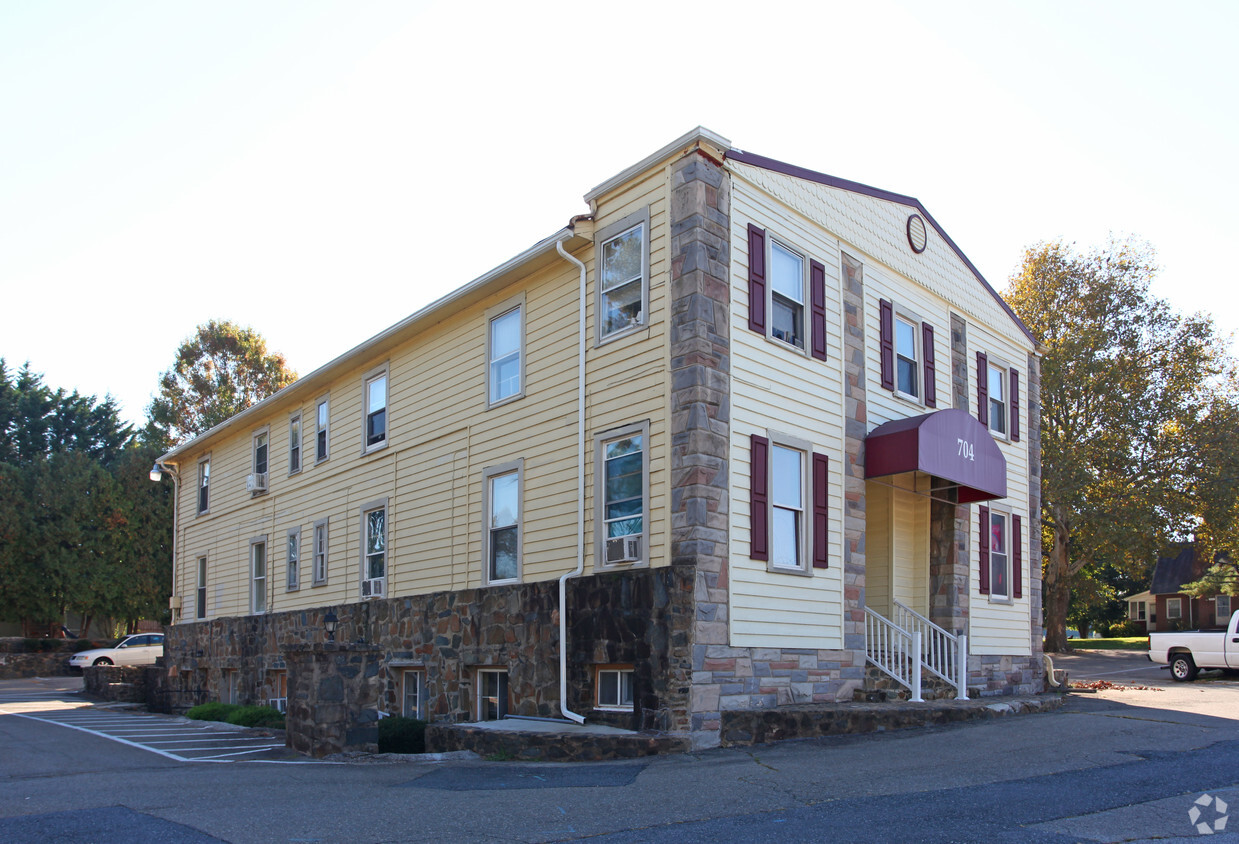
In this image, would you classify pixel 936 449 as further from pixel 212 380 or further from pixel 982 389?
pixel 212 380

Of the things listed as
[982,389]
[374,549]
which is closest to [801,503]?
[982,389]

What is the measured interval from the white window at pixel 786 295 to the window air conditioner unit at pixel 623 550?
134 inches

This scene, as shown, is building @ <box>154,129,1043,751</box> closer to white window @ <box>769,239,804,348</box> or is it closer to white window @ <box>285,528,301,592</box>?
white window @ <box>769,239,804,348</box>

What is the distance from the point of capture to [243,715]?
60.6 feet

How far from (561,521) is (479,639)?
2.52 m

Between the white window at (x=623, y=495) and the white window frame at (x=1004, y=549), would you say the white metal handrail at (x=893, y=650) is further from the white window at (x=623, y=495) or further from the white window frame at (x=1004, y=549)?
the white window at (x=623, y=495)

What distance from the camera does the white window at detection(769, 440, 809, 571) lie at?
13.2 metres

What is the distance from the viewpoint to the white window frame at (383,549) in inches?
725

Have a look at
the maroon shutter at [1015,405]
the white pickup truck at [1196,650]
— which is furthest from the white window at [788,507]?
the white pickup truck at [1196,650]

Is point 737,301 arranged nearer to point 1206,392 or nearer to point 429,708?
point 429,708

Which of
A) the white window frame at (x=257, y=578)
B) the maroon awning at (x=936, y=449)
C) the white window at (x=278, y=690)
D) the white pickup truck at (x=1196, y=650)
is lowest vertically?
the white window at (x=278, y=690)

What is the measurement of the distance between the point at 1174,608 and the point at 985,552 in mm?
47079

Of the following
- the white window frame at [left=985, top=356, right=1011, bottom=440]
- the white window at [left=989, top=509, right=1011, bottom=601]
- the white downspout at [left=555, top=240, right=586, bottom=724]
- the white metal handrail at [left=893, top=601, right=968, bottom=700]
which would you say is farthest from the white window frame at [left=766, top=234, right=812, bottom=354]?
the white window at [left=989, top=509, right=1011, bottom=601]

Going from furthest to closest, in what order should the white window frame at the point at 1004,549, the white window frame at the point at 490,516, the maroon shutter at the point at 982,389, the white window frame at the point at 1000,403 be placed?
1. the white window frame at the point at 1000,403
2. the maroon shutter at the point at 982,389
3. the white window frame at the point at 1004,549
4. the white window frame at the point at 490,516
